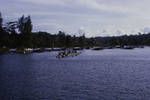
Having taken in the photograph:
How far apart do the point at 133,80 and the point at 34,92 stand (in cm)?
2570

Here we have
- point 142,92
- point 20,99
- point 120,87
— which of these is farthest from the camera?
point 120,87

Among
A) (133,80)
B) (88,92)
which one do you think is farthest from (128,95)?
(133,80)

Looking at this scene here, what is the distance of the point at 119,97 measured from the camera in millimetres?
61531

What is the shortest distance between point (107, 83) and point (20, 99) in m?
23.4

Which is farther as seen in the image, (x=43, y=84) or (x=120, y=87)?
(x=43, y=84)

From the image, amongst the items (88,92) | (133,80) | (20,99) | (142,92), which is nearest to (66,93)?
(88,92)

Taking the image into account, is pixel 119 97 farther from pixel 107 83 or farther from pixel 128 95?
pixel 107 83

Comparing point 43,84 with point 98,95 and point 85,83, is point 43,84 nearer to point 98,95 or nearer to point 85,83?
point 85,83

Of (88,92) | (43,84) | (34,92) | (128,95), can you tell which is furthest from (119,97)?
(43,84)

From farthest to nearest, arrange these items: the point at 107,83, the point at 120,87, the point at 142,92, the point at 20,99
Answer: the point at 107,83 < the point at 120,87 < the point at 142,92 < the point at 20,99

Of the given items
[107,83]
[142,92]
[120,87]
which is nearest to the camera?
[142,92]

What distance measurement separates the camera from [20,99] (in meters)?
61.1

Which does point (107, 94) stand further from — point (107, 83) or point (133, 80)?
point (133, 80)

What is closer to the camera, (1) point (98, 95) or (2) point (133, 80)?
(1) point (98, 95)
